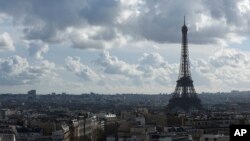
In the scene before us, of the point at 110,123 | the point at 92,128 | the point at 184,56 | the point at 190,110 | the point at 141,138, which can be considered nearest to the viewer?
the point at 141,138

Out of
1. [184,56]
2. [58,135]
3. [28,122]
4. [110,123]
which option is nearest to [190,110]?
[184,56]

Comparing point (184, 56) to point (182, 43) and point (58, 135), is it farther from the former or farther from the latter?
point (58, 135)

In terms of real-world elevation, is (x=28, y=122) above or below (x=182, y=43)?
below

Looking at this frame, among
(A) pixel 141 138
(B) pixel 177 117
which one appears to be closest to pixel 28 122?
(B) pixel 177 117

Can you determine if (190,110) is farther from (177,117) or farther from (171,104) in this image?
(177,117)

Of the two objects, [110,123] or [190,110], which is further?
[190,110]

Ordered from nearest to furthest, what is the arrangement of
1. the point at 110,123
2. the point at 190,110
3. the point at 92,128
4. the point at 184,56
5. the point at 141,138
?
the point at 141,138
the point at 92,128
the point at 110,123
the point at 184,56
the point at 190,110
